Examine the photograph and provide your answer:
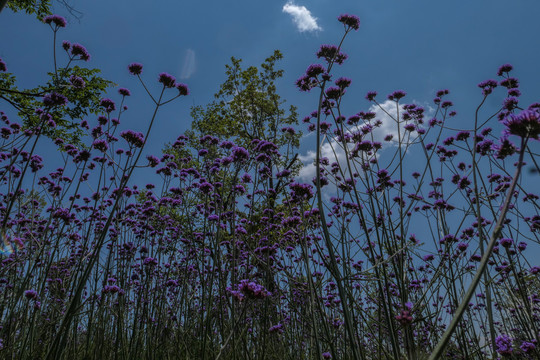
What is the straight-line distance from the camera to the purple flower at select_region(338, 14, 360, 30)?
313 centimetres

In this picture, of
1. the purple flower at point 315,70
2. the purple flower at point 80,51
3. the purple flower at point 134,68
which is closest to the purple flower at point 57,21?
the purple flower at point 80,51

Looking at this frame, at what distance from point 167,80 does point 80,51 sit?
1.46 meters

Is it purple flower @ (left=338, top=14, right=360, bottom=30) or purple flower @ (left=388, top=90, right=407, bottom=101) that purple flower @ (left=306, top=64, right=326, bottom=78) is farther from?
purple flower @ (left=388, top=90, right=407, bottom=101)

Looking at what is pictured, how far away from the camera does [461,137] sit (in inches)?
180

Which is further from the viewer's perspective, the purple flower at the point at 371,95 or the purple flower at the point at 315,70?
the purple flower at the point at 371,95

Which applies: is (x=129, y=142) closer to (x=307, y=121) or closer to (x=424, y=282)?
(x=307, y=121)

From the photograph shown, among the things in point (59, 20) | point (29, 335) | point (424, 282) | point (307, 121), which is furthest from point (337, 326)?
point (59, 20)

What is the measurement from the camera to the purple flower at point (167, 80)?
344 centimetres

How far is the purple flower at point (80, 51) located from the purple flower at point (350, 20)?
10.5 ft

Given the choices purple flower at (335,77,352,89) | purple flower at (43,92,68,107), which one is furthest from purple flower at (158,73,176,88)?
purple flower at (335,77,352,89)

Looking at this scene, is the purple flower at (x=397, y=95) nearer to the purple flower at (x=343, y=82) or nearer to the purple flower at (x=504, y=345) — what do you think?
the purple flower at (x=343, y=82)

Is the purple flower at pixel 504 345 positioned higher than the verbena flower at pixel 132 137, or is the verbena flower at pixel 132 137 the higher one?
the verbena flower at pixel 132 137

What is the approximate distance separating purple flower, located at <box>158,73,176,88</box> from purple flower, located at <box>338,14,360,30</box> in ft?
6.28

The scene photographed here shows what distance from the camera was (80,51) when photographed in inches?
156
